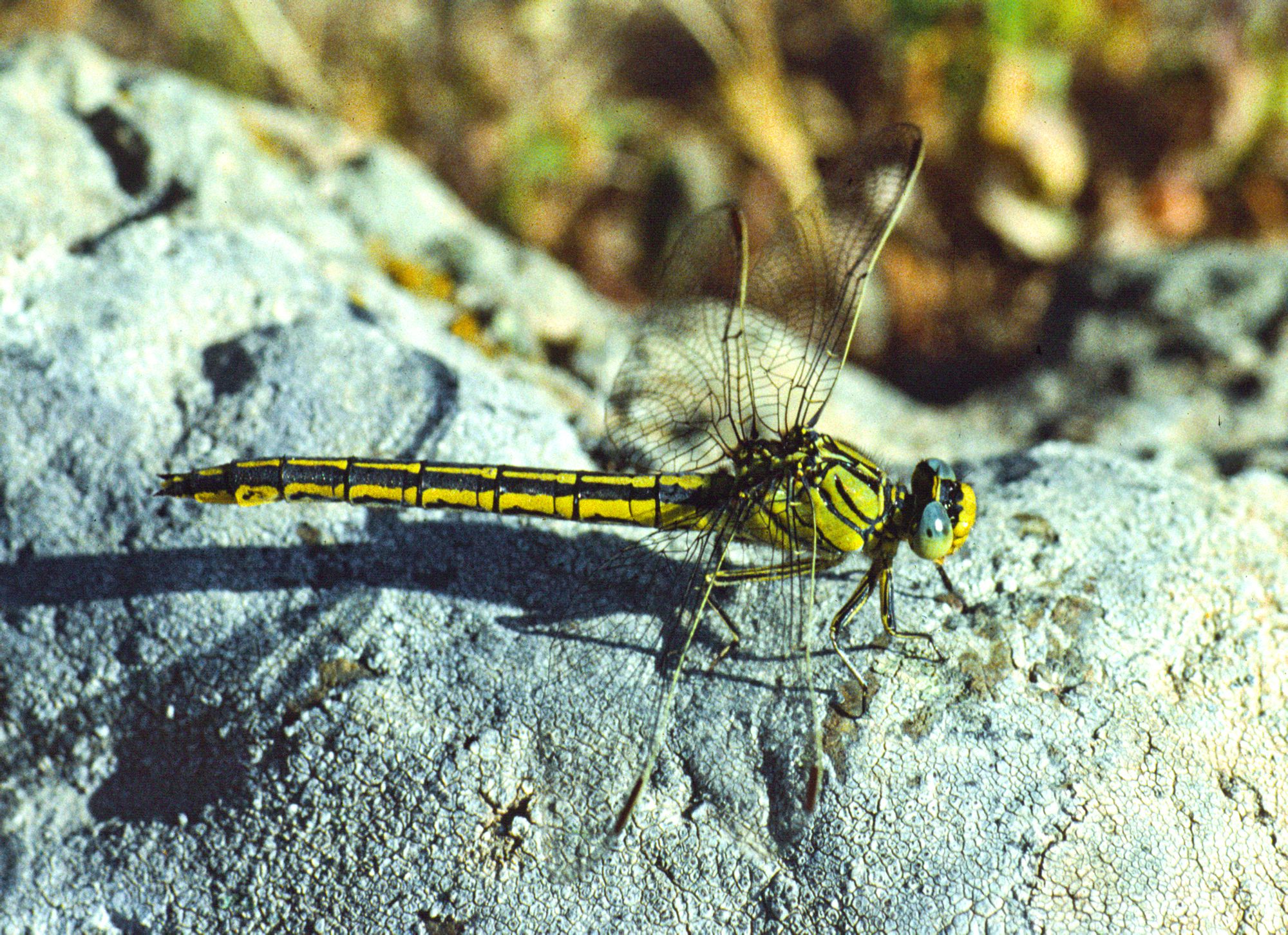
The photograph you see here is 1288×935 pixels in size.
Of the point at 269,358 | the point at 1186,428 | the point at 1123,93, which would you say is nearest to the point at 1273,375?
the point at 1186,428

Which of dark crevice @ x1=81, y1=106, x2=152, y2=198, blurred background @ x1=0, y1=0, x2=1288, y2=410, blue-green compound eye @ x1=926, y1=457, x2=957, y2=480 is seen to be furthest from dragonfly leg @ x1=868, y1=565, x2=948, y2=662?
dark crevice @ x1=81, y1=106, x2=152, y2=198

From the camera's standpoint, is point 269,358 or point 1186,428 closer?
point 269,358

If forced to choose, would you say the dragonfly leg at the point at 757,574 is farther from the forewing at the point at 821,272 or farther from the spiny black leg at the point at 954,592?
the forewing at the point at 821,272

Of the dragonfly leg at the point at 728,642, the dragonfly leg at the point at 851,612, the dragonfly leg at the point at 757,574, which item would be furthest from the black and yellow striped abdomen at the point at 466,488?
the dragonfly leg at the point at 851,612

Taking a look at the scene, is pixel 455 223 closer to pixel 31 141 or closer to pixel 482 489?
pixel 31 141

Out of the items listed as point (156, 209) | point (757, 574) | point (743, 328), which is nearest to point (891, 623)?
point (757, 574)

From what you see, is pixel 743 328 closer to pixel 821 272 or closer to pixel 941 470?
pixel 821 272
